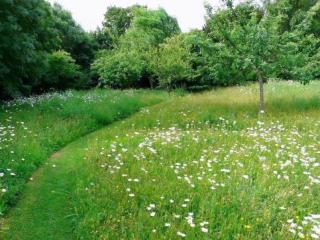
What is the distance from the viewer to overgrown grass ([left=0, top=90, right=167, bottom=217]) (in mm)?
8438

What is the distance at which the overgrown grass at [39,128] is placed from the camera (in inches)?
332

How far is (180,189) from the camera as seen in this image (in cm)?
729

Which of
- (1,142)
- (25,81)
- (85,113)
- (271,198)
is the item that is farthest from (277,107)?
(25,81)

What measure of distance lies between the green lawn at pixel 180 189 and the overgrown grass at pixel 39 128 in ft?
1.23

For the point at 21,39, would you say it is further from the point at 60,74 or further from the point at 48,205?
the point at 60,74

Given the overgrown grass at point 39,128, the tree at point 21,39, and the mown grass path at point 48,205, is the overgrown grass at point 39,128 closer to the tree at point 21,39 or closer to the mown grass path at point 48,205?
the mown grass path at point 48,205

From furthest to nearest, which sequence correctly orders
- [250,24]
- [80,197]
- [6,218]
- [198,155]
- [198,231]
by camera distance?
1. [250,24]
2. [198,155]
3. [80,197]
4. [6,218]
5. [198,231]

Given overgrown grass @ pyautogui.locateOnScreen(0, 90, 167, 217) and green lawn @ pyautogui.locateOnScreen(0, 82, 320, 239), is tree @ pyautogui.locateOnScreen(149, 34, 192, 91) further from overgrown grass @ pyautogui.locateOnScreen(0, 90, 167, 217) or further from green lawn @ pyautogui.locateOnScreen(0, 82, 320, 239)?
green lawn @ pyautogui.locateOnScreen(0, 82, 320, 239)

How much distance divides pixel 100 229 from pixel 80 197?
1.50 meters

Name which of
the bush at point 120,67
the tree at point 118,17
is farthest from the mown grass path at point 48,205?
the tree at point 118,17

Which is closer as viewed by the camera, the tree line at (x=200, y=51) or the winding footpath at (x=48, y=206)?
the winding footpath at (x=48, y=206)

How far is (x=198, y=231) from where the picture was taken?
19.3 ft

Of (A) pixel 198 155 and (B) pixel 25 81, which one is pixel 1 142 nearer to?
(A) pixel 198 155

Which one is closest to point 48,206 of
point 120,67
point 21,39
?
point 21,39
